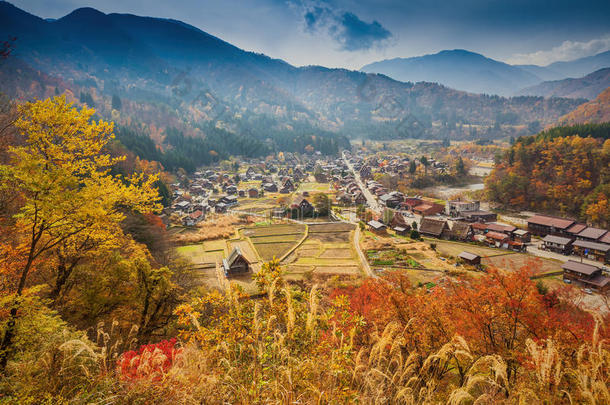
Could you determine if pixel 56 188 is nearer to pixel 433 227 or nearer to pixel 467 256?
pixel 467 256

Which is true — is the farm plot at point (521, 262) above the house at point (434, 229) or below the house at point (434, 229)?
below

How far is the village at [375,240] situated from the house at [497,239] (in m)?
0.11

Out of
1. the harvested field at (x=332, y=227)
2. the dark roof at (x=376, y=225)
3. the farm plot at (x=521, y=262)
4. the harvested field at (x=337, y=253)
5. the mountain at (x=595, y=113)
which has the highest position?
the mountain at (x=595, y=113)

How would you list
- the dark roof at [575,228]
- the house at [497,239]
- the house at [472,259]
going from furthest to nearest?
the dark roof at [575,228], the house at [497,239], the house at [472,259]

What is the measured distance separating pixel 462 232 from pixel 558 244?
10709 millimetres

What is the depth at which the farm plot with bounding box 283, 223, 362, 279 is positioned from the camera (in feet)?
86.7

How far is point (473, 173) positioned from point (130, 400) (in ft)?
313

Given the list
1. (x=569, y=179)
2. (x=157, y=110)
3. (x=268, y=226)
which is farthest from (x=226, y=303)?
(x=157, y=110)

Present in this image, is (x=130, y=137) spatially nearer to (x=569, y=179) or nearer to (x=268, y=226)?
(x=268, y=226)

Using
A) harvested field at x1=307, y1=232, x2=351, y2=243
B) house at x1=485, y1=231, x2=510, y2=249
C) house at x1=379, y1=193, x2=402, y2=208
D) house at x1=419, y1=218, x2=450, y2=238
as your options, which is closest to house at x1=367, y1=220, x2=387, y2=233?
harvested field at x1=307, y1=232, x2=351, y2=243

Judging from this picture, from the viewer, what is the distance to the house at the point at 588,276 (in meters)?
23.2

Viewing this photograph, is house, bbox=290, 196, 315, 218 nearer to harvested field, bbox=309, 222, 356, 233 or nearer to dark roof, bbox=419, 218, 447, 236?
harvested field, bbox=309, 222, 356, 233

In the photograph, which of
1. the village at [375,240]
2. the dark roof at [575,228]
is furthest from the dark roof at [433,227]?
the dark roof at [575,228]

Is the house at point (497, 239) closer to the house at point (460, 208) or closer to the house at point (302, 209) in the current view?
the house at point (460, 208)
